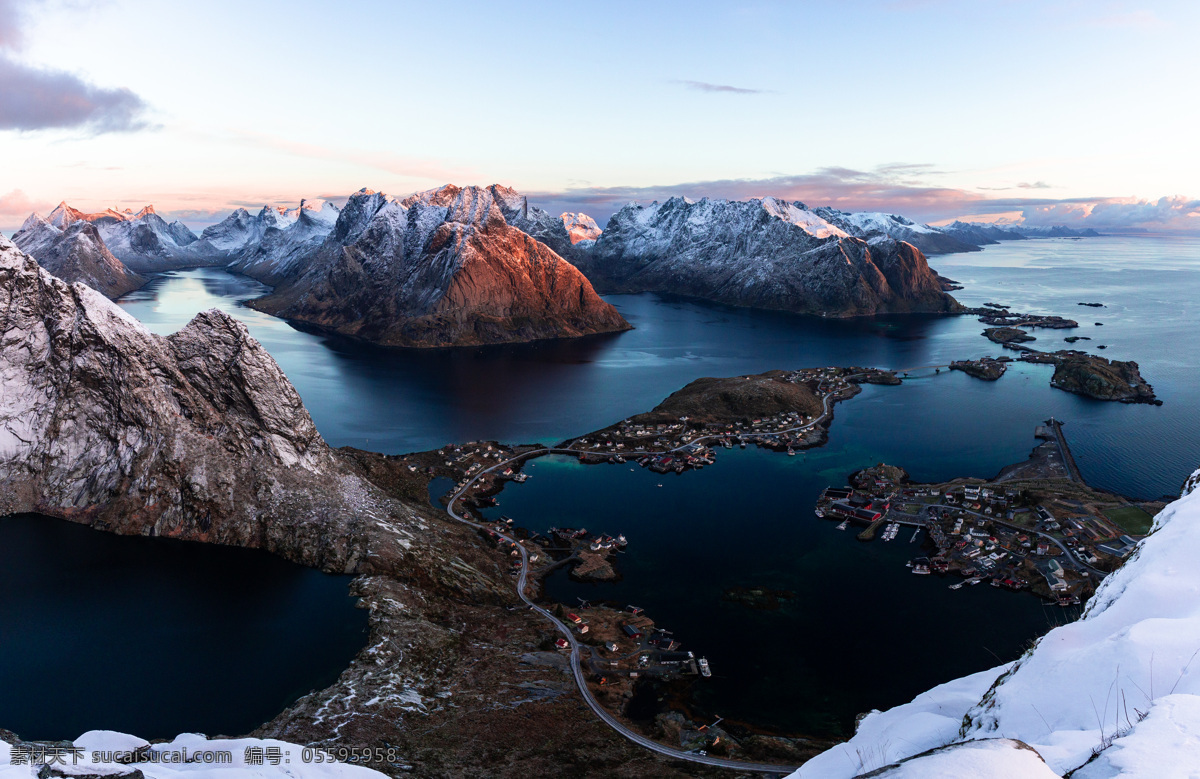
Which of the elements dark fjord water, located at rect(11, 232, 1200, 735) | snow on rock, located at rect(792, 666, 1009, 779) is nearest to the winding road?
dark fjord water, located at rect(11, 232, 1200, 735)

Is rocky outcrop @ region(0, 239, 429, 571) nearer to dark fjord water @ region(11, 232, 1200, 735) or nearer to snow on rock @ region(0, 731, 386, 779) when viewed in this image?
dark fjord water @ region(11, 232, 1200, 735)

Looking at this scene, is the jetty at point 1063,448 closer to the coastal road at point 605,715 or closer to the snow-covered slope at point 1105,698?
the coastal road at point 605,715

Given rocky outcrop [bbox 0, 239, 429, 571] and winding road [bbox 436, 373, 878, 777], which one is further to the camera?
rocky outcrop [bbox 0, 239, 429, 571]

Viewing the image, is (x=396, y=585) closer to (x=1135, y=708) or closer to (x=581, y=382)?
(x=1135, y=708)

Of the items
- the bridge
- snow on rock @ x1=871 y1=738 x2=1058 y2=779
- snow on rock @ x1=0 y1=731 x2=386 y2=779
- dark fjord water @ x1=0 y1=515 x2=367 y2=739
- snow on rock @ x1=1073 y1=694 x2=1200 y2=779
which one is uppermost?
snow on rock @ x1=1073 y1=694 x2=1200 y2=779

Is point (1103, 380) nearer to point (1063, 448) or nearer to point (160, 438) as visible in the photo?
point (1063, 448)

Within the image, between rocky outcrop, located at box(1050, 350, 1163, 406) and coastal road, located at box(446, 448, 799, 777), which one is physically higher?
rocky outcrop, located at box(1050, 350, 1163, 406)
